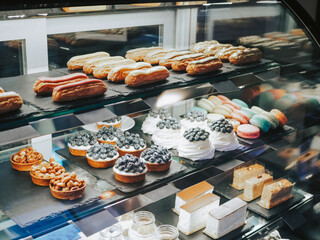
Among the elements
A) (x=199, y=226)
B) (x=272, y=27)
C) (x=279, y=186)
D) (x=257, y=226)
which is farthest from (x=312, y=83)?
(x=199, y=226)

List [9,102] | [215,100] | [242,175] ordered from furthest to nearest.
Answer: [242,175], [215,100], [9,102]

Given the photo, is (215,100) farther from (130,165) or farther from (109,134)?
(130,165)

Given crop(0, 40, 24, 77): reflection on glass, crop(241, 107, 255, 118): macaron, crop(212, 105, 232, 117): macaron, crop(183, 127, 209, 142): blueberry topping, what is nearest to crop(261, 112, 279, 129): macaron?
crop(241, 107, 255, 118): macaron

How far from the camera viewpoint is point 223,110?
3.02 meters

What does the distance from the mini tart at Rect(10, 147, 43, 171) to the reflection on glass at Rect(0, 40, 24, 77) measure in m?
0.43

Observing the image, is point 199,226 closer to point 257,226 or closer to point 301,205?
point 257,226

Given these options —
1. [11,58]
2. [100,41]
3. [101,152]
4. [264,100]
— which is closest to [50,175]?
[101,152]

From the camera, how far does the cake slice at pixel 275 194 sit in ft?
10.4

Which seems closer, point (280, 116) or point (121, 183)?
point (121, 183)

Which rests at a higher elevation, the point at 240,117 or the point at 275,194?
the point at 240,117

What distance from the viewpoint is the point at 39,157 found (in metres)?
2.18

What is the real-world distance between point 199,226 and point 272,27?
145 centimetres

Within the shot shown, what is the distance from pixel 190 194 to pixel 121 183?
3.38 ft

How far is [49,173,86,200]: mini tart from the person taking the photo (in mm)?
1921
